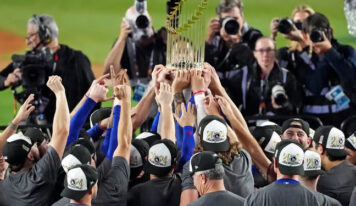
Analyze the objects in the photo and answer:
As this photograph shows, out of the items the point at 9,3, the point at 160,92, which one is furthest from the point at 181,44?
the point at 9,3

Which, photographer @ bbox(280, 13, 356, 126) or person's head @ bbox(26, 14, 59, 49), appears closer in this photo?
photographer @ bbox(280, 13, 356, 126)

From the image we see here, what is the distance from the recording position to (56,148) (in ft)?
17.6

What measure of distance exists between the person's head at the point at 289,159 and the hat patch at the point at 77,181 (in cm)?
115

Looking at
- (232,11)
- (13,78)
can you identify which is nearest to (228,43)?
(232,11)

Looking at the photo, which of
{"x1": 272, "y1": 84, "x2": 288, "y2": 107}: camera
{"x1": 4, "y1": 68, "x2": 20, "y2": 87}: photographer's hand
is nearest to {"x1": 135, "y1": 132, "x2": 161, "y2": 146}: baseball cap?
{"x1": 272, "y1": 84, "x2": 288, "y2": 107}: camera

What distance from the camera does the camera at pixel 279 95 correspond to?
28.6 ft

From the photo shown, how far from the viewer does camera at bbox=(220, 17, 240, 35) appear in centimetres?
891

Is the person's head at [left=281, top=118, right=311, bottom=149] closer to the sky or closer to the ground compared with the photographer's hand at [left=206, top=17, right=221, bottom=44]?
closer to the ground

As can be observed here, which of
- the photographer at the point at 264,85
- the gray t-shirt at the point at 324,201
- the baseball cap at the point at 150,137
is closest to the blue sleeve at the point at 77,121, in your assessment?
the baseball cap at the point at 150,137

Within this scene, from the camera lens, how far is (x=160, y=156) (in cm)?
519

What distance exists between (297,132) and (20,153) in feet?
6.72

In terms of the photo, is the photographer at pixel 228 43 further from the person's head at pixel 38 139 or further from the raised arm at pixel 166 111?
the person's head at pixel 38 139

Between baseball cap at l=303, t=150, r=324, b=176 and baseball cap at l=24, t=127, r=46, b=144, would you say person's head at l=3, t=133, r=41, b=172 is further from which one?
baseball cap at l=303, t=150, r=324, b=176

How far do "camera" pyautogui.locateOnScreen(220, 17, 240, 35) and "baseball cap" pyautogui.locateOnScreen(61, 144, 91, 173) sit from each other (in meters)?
4.04
